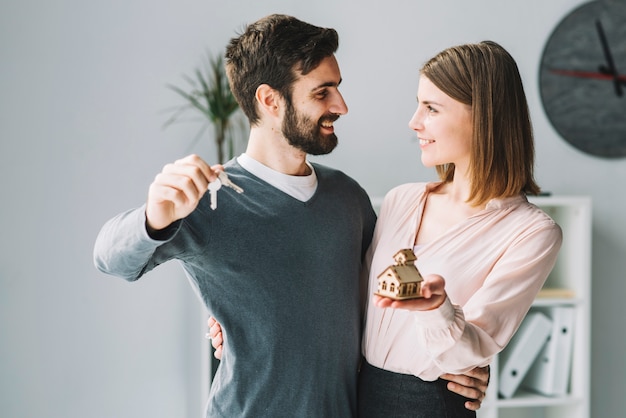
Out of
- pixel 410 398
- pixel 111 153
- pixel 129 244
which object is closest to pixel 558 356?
pixel 410 398

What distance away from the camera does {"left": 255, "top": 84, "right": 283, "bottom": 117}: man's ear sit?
178 centimetres

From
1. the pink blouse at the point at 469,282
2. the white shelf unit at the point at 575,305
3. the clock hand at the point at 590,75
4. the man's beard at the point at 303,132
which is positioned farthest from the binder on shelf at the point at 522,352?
the man's beard at the point at 303,132

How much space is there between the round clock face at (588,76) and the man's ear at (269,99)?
1.99m

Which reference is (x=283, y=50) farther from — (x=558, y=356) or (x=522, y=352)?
(x=558, y=356)

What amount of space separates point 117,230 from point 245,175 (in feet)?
1.24

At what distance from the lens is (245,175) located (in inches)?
67.4

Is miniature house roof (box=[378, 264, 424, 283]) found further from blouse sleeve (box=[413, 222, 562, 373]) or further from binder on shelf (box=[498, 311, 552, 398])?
binder on shelf (box=[498, 311, 552, 398])

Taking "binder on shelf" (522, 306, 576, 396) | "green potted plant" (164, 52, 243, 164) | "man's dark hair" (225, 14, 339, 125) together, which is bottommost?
"binder on shelf" (522, 306, 576, 396)

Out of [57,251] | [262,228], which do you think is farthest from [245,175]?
[57,251]

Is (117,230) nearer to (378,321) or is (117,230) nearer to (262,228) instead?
(262,228)

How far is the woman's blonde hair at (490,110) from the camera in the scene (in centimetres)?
163

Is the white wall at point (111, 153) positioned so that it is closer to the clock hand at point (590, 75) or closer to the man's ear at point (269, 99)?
the clock hand at point (590, 75)

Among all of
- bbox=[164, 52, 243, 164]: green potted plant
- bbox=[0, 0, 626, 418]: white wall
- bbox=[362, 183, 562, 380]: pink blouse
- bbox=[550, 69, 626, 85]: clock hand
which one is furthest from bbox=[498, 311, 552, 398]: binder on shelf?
bbox=[362, 183, 562, 380]: pink blouse

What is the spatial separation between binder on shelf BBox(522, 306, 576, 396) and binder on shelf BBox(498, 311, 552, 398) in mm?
39
